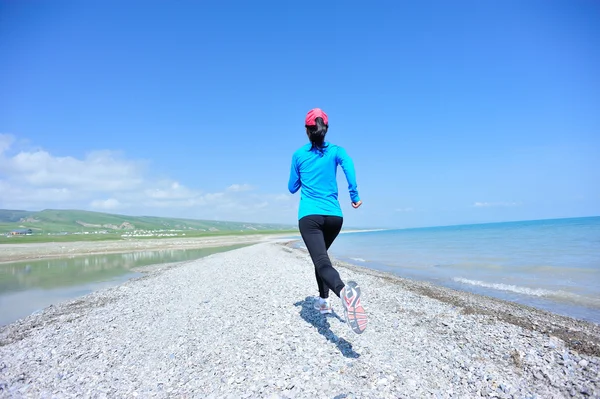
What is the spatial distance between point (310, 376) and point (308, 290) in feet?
17.5

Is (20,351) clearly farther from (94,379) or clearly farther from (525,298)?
(525,298)

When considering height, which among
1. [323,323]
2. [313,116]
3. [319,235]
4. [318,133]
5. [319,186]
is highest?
[313,116]

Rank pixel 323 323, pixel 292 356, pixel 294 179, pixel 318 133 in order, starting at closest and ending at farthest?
pixel 292 356 → pixel 318 133 → pixel 294 179 → pixel 323 323

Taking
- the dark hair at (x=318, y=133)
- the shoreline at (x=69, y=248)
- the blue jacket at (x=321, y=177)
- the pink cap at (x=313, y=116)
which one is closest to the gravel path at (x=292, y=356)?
the blue jacket at (x=321, y=177)

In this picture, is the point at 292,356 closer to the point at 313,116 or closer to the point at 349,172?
the point at 349,172

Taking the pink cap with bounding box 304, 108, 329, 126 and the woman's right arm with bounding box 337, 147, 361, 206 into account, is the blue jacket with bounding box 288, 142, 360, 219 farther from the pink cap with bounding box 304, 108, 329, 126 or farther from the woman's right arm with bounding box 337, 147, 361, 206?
the pink cap with bounding box 304, 108, 329, 126

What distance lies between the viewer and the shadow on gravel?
14.7 ft

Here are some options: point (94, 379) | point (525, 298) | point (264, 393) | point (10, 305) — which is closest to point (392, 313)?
point (264, 393)

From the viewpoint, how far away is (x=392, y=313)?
6695 millimetres

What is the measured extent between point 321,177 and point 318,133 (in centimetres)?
66

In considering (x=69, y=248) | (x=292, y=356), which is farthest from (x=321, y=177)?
(x=69, y=248)

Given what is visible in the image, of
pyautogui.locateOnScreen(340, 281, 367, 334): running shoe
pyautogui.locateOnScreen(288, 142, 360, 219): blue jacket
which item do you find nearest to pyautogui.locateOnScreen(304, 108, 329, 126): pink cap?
pyautogui.locateOnScreen(288, 142, 360, 219): blue jacket

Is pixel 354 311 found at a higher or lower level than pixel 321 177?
lower

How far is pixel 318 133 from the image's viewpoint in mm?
4480
